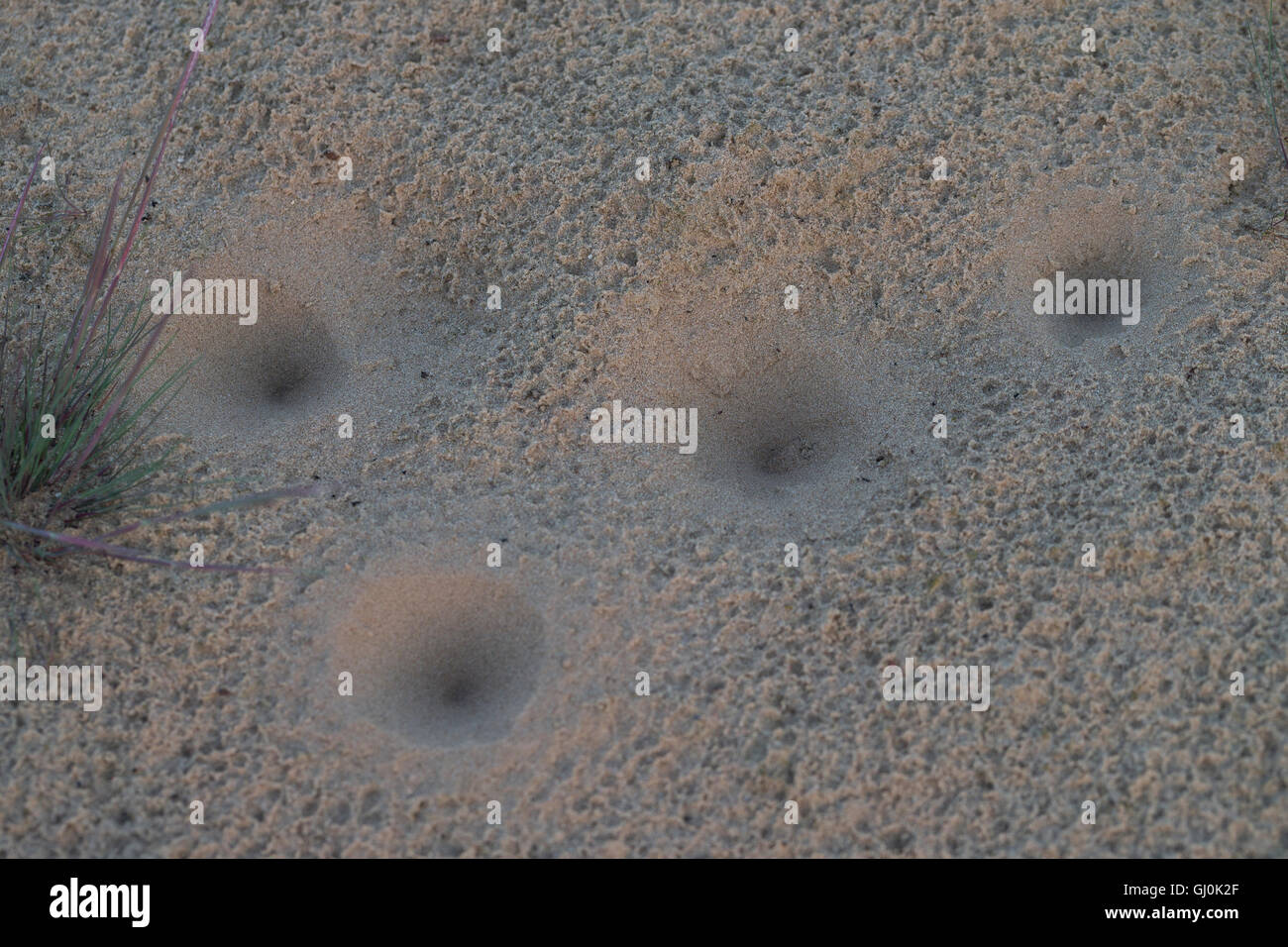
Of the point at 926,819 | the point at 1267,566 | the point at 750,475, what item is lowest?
the point at 926,819

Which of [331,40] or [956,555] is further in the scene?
[331,40]

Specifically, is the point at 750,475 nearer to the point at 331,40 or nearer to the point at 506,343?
the point at 506,343

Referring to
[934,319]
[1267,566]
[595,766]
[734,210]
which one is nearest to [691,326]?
[734,210]

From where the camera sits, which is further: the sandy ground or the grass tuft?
the grass tuft

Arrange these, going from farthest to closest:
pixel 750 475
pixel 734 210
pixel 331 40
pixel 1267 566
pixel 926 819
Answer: pixel 331 40 < pixel 734 210 < pixel 750 475 < pixel 1267 566 < pixel 926 819

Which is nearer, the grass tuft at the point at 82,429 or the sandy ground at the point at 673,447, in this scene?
the sandy ground at the point at 673,447

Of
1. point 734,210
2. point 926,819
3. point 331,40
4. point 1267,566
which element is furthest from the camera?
point 331,40

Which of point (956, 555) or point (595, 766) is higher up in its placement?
point (956, 555)
